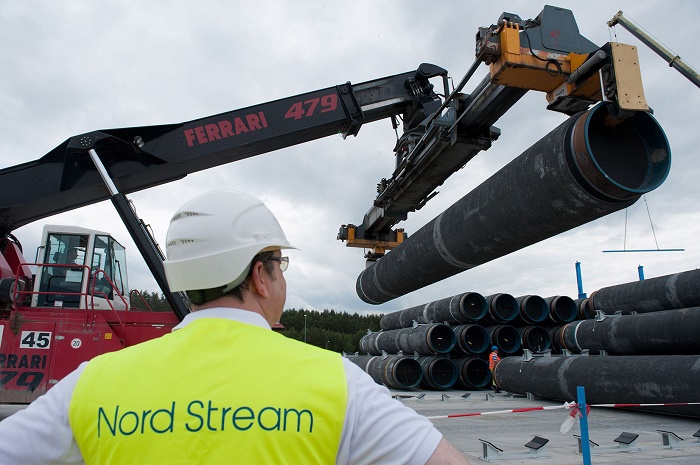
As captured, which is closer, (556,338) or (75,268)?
(75,268)

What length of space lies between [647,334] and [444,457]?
9186 millimetres

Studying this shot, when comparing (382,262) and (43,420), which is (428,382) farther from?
(43,420)

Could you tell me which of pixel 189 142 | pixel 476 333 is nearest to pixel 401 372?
pixel 476 333

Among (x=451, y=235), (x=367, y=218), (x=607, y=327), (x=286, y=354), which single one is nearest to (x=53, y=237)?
(x=367, y=218)

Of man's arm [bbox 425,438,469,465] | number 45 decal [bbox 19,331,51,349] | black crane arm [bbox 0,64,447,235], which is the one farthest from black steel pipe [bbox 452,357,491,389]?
man's arm [bbox 425,438,469,465]

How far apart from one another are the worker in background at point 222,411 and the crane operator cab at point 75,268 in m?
7.40

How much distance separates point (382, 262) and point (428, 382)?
4815mm

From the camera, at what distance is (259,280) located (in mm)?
1338

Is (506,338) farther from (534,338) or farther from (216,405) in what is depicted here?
(216,405)

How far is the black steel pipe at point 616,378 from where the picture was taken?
23.7ft

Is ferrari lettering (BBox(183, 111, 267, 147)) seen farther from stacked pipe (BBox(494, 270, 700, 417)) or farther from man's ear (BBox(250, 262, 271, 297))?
man's ear (BBox(250, 262, 271, 297))

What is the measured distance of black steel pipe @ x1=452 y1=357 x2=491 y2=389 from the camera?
12828 millimetres

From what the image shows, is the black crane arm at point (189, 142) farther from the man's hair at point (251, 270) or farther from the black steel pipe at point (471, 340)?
the man's hair at point (251, 270)

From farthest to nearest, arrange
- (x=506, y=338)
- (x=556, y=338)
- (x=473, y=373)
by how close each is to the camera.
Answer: (x=506, y=338)
(x=473, y=373)
(x=556, y=338)
